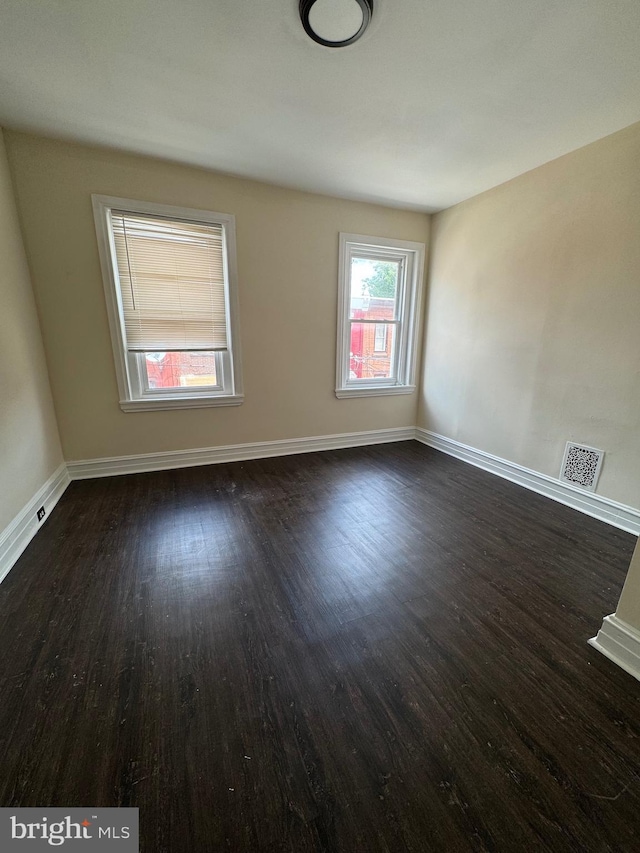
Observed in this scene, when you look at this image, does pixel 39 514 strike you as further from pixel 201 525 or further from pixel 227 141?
pixel 227 141

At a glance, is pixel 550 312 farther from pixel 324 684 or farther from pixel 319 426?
pixel 324 684

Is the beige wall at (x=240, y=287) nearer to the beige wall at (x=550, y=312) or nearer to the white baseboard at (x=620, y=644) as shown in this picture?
the beige wall at (x=550, y=312)

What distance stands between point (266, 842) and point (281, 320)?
3297 millimetres

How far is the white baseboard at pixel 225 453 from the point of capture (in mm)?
3005

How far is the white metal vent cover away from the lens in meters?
2.45

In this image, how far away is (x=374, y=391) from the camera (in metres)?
3.94

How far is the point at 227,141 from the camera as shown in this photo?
7.69ft

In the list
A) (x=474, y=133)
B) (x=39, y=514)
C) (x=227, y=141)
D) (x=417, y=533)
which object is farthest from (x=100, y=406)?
(x=474, y=133)

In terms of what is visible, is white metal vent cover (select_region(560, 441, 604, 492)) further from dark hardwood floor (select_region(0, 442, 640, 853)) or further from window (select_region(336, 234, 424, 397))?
window (select_region(336, 234, 424, 397))

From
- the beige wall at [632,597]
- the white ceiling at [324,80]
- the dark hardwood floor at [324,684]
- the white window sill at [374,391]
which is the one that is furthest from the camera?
the white window sill at [374,391]

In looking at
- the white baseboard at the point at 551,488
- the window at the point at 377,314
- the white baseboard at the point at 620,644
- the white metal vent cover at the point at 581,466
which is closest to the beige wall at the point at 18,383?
the window at the point at 377,314

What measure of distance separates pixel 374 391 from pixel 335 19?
2.93m

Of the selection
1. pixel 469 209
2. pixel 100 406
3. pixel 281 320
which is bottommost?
pixel 100 406

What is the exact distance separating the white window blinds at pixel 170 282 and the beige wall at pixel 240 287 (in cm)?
18
